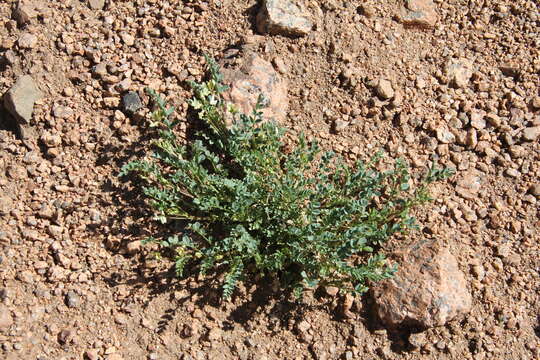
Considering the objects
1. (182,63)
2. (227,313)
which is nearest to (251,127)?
(182,63)

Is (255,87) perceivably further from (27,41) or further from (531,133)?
(531,133)

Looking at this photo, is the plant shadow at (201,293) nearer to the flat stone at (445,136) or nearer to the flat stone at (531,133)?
the flat stone at (445,136)

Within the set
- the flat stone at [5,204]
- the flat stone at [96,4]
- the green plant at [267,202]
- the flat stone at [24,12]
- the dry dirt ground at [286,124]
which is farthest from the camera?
the flat stone at [96,4]

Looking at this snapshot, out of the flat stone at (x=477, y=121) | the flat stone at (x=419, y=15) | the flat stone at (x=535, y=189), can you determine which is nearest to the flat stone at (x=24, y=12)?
the flat stone at (x=419, y=15)

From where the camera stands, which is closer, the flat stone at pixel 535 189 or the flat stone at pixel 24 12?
the flat stone at pixel 535 189

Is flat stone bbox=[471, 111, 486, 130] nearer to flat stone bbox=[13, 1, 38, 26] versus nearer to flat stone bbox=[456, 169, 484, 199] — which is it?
flat stone bbox=[456, 169, 484, 199]

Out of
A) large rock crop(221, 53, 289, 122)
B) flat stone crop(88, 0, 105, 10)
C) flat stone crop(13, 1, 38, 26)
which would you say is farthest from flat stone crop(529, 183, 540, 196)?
flat stone crop(13, 1, 38, 26)
